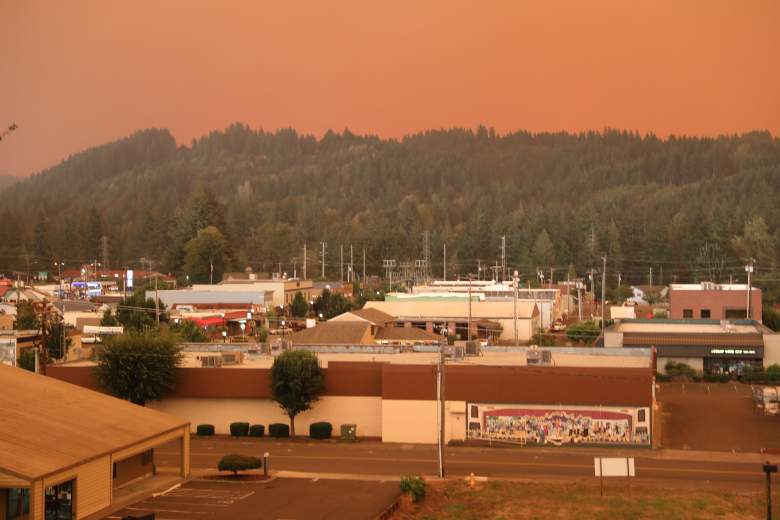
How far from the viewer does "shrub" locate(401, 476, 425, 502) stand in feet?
77.4

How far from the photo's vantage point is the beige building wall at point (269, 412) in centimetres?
3450

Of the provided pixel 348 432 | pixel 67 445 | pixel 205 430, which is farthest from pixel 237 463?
pixel 205 430

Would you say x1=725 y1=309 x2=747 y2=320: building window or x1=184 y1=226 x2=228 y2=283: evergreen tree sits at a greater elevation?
x1=184 y1=226 x2=228 y2=283: evergreen tree

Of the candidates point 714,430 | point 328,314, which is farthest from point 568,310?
point 714,430

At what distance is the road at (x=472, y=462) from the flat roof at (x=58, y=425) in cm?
298

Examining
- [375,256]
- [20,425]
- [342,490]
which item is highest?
[375,256]

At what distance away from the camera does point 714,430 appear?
112 ft

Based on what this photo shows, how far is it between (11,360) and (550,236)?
10036cm

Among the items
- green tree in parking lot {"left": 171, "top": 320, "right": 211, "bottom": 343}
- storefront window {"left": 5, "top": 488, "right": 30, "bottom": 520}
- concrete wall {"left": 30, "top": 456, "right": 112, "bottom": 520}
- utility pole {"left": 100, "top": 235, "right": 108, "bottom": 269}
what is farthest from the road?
utility pole {"left": 100, "top": 235, "right": 108, "bottom": 269}

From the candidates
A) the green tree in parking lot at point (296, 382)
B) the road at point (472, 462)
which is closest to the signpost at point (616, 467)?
the road at point (472, 462)

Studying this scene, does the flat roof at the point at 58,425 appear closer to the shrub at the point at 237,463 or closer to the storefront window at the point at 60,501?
the storefront window at the point at 60,501

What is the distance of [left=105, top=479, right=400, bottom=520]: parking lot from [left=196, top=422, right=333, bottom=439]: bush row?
7.23 metres

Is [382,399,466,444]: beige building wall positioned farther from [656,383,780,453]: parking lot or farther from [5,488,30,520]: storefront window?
[5,488,30,520]: storefront window

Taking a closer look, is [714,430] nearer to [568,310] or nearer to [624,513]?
[624,513]
